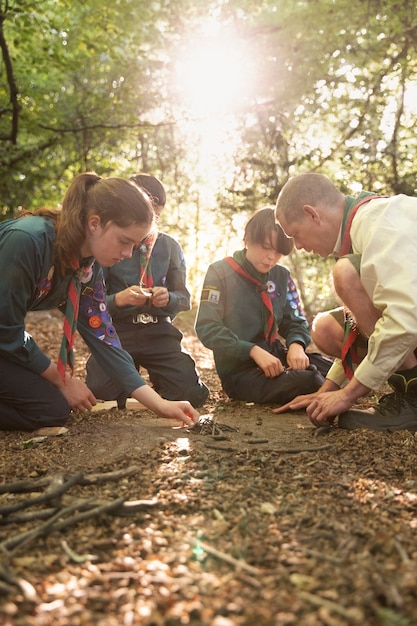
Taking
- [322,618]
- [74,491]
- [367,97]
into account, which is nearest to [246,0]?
[367,97]

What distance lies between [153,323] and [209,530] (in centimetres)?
265

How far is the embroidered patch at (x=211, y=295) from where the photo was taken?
13.3 feet

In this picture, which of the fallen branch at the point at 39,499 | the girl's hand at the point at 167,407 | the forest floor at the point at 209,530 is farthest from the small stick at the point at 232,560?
the girl's hand at the point at 167,407

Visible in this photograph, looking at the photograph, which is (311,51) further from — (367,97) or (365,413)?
(365,413)

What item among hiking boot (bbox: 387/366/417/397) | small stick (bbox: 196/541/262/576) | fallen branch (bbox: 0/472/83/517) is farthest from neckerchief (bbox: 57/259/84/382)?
small stick (bbox: 196/541/262/576)

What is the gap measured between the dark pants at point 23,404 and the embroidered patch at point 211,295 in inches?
52.3

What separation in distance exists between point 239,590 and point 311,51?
7840 mm

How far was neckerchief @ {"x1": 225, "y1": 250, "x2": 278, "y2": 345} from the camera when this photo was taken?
4102 millimetres

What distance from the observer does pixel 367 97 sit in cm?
785

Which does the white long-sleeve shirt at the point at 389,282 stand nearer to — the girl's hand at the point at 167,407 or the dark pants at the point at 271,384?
the girl's hand at the point at 167,407

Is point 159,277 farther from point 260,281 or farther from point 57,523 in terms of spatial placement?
point 57,523

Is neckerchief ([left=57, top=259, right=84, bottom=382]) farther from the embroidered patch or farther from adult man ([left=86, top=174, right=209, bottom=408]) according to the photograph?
the embroidered patch

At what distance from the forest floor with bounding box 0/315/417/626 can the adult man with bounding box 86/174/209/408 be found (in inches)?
49.6

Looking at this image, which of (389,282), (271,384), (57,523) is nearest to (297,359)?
(271,384)
